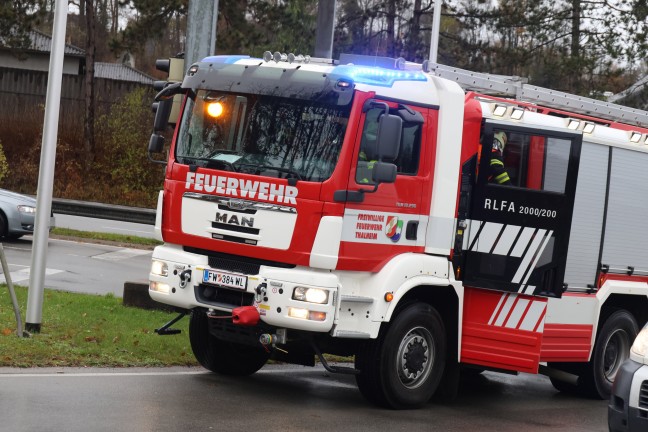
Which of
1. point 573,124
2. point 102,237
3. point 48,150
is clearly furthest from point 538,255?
point 102,237

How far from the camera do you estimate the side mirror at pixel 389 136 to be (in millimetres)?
9477

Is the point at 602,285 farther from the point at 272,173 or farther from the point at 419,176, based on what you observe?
the point at 272,173

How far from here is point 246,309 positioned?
9555 mm

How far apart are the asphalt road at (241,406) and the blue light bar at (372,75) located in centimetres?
281

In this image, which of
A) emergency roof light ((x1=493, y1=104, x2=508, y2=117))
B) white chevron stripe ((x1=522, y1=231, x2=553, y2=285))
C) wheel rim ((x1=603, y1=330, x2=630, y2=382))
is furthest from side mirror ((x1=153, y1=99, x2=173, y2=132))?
wheel rim ((x1=603, y1=330, x2=630, y2=382))

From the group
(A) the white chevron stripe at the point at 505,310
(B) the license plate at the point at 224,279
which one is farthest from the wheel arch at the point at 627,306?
(B) the license plate at the point at 224,279

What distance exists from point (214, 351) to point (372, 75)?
3.09 metres

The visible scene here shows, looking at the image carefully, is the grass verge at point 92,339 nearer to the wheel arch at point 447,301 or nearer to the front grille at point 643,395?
the wheel arch at point 447,301

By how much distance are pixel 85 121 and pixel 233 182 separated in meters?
32.9

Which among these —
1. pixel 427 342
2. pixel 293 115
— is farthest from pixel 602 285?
pixel 293 115

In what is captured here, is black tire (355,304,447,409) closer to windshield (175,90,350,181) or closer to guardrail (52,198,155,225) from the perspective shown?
Answer: windshield (175,90,350,181)

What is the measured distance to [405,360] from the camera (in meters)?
10.2

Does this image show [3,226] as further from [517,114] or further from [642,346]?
[642,346]

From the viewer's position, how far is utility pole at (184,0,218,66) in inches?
552
